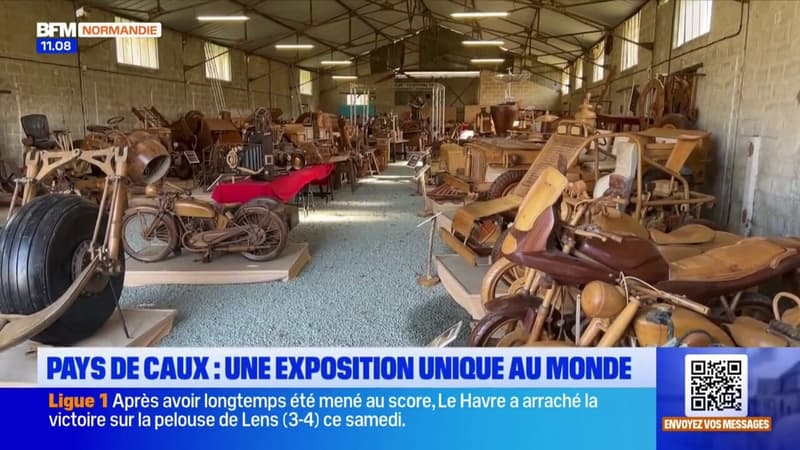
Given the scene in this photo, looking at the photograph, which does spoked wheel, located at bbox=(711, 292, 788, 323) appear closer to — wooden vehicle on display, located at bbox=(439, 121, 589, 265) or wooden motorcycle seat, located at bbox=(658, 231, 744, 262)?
wooden motorcycle seat, located at bbox=(658, 231, 744, 262)

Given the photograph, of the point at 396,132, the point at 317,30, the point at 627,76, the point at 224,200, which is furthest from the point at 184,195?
the point at 317,30

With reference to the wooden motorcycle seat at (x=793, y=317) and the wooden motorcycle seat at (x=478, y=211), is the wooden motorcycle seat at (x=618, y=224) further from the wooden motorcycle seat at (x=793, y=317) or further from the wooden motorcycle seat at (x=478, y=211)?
the wooden motorcycle seat at (x=478, y=211)

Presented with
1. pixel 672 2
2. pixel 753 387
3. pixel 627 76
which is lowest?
pixel 753 387

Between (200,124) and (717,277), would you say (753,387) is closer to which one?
(717,277)

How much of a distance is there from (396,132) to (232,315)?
1423 cm

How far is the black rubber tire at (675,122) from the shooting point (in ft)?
26.3

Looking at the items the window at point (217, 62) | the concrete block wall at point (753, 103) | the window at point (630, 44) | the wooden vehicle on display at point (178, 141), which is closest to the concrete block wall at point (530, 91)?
the window at point (630, 44)

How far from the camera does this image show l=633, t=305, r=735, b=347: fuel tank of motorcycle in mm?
2367

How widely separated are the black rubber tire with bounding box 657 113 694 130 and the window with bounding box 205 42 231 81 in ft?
44.7

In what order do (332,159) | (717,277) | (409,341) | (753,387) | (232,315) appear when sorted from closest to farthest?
(753,387) < (717,277) < (409,341) < (232,315) < (332,159)

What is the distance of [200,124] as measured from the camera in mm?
12586

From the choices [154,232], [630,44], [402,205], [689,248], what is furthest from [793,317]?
[630,44]

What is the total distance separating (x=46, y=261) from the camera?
123 inches

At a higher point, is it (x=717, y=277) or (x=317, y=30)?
(x=317, y=30)
